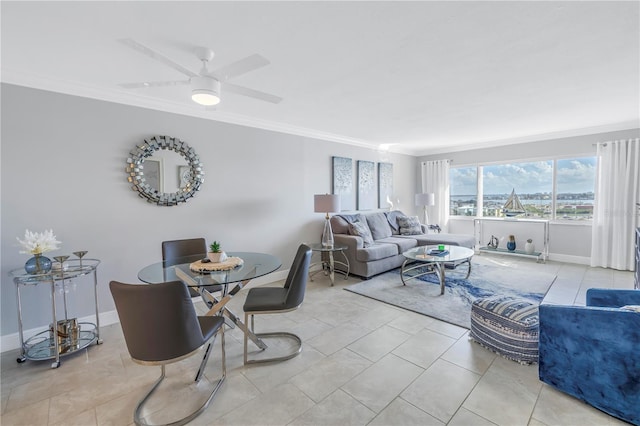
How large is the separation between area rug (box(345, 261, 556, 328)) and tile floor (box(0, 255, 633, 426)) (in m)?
0.46

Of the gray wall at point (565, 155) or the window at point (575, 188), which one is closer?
the gray wall at point (565, 155)

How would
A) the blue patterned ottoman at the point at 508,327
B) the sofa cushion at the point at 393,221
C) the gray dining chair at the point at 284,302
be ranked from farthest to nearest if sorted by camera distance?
the sofa cushion at the point at 393,221
the gray dining chair at the point at 284,302
the blue patterned ottoman at the point at 508,327

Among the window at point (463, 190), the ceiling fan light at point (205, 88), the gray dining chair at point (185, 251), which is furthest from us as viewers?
the window at point (463, 190)

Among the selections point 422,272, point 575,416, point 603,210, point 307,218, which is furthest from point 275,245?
point 603,210

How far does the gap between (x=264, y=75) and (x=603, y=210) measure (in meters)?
5.76

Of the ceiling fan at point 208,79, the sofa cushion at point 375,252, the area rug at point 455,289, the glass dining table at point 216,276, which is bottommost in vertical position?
the area rug at point 455,289

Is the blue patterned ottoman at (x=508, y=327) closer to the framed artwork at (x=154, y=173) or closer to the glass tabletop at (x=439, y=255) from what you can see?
the glass tabletop at (x=439, y=255)

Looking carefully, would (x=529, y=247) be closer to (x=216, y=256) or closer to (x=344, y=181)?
(x=344, y=181)

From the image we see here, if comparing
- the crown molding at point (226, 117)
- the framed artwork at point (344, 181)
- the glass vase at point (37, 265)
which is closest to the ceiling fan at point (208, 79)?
the crown molding at point (226, 117)

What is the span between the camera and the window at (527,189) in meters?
5.24

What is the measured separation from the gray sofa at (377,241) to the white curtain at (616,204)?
6.51ft

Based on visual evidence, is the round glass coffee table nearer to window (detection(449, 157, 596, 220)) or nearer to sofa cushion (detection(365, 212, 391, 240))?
sofa cushion (detection(365, 212, 391, 240))

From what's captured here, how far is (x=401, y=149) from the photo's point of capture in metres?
6.71

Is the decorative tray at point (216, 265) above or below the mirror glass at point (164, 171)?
below
